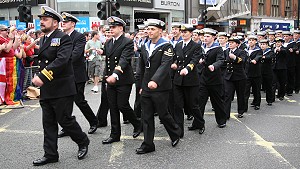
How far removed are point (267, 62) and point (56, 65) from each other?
22.3 feet

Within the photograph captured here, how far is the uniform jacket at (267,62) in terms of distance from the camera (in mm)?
9523

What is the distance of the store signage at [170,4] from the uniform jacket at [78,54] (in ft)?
85.6

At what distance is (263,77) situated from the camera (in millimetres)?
9852

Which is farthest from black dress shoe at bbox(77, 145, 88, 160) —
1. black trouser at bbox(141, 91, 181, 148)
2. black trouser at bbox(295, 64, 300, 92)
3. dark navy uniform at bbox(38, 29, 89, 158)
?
black trouser at bbox(295, 64, 300, 92)

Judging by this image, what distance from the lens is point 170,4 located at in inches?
1298

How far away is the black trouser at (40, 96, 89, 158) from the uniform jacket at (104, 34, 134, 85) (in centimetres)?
105

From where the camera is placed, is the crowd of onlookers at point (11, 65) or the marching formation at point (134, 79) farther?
the crowd of onlookers at point (11, 65)

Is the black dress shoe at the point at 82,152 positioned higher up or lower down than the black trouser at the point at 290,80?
lower down

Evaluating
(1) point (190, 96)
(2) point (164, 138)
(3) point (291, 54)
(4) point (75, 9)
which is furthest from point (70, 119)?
(4) point (75, 9)

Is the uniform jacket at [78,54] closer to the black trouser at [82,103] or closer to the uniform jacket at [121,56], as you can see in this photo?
the black trouser at [82,103]

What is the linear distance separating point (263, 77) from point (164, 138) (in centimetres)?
479

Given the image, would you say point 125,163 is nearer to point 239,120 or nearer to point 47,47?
point 47,47

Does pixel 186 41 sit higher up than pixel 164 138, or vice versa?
pixel 186 41

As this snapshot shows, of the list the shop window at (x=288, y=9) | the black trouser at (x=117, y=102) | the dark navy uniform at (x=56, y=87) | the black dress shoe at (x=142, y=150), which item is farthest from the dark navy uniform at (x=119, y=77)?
the shop window at (x=288, y=9)
